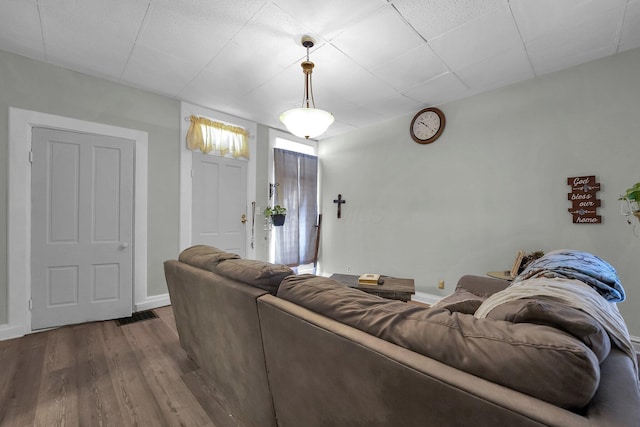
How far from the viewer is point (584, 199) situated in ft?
8.50

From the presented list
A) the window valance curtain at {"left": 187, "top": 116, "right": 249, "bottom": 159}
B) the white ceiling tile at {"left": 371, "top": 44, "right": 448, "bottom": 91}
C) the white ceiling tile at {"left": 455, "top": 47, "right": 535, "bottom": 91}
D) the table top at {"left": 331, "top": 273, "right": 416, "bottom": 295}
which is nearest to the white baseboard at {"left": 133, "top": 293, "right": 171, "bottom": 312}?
the window valance curtain at {"left": 187, "top": 116, "right": 249, "bottom": 159}

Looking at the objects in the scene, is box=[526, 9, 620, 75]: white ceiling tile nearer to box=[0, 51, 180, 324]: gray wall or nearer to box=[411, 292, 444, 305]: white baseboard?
box=[411, 292, 444, 305]: white baseboard

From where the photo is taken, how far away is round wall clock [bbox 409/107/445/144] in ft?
11.7

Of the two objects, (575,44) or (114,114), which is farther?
(114,114)

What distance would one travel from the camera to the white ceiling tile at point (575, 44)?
83.6 inches

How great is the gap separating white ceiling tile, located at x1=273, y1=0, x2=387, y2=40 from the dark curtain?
250 cm

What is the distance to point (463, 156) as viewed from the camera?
339 cm

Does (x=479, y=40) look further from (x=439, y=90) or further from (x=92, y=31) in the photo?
(x=92, y=31)

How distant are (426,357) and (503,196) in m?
3.00

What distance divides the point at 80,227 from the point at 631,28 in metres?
5.24

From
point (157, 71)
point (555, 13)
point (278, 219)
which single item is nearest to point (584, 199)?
point (555, 13)

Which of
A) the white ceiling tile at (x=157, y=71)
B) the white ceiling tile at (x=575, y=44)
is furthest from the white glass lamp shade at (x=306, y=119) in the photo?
the white ceiling tile at (x=575, y=44)

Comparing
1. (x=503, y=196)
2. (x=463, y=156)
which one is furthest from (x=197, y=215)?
(x=503, y=196)

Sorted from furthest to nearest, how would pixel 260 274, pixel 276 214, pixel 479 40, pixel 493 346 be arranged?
pixel 276 214
pixel 479 40
pixel 260 274
pixel 493 346
